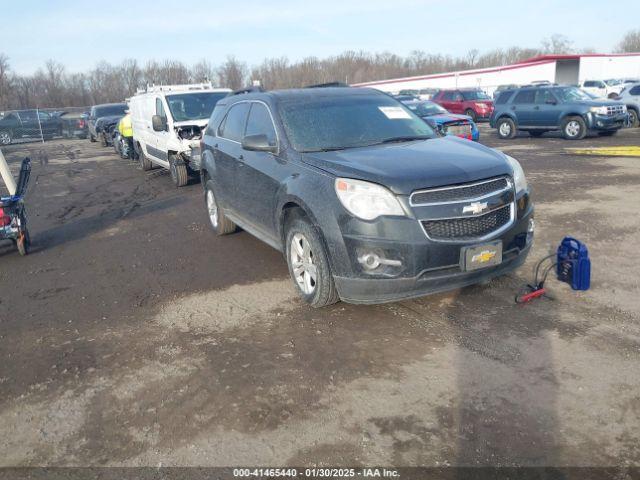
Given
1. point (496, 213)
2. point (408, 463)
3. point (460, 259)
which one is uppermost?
point (496, 213)

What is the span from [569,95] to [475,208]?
50.8 ft

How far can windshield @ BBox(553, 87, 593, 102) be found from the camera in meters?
17.1

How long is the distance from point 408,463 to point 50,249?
6.34 m

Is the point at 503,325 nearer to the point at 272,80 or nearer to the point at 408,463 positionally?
the point at 408,463

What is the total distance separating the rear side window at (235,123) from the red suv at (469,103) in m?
22.0

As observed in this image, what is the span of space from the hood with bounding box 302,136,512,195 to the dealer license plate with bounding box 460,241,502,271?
521 mm

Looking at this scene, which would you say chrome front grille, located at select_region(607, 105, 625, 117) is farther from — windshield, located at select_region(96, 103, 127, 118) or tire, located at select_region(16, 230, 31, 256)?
windshield, located at select_region(96, 103, 127, 118)

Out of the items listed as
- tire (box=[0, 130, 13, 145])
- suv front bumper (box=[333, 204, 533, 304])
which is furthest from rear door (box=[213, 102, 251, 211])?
tire (box=[0, 130, 13, 145])

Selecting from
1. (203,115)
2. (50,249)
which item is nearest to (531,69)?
(203,115)

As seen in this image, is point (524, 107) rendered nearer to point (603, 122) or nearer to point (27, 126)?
point (603, 122)

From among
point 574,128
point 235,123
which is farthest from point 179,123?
point 574,128

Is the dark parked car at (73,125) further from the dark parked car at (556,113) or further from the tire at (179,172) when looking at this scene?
the dark parked car at (556,113)

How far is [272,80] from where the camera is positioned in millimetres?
90000

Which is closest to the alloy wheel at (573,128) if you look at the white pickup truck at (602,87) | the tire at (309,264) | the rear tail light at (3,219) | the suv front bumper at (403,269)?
the suv front bumper at (403,269)
